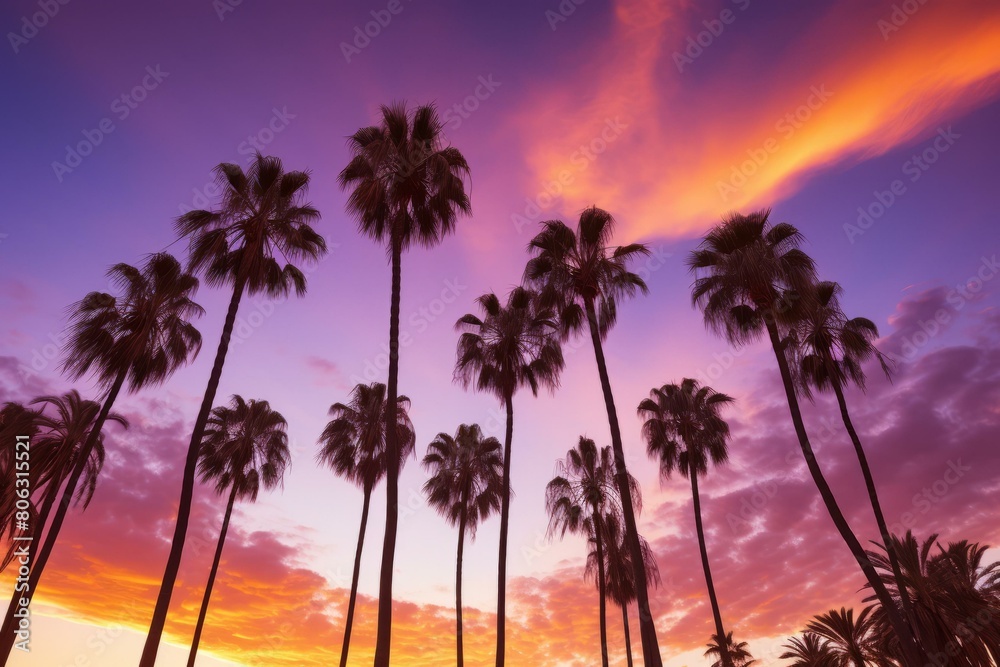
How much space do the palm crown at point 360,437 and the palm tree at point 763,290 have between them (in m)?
20.4

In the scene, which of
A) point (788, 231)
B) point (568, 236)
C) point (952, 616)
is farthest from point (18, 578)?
point (952, 616)

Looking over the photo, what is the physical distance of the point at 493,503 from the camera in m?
39.0

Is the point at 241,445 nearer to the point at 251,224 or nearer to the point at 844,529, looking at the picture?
the point at 251,224

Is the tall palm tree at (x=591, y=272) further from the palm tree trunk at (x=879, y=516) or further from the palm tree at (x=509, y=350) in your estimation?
the palm tree trunk at (x=879, y=516)

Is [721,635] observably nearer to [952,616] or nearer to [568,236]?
[952,616]

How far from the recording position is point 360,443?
120ft

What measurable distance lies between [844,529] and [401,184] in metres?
23.7

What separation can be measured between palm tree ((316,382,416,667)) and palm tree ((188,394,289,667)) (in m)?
4.21

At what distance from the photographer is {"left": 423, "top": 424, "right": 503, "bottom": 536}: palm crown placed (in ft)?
127

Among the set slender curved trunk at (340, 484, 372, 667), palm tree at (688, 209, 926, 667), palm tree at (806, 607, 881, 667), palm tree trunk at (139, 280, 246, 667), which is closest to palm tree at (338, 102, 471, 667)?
palm tree trunk at (139, 280, 246, 667)

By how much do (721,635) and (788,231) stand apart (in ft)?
74.0

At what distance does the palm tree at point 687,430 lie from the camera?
3575cm

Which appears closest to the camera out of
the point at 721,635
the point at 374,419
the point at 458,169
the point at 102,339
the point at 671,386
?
the point at 458,169

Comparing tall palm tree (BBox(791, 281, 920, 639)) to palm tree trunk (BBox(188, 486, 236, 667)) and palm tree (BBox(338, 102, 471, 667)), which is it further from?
palm tree trunk (BBox(188, 486, 236, 667))
